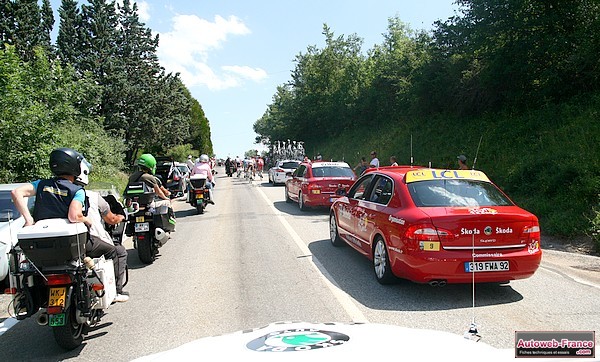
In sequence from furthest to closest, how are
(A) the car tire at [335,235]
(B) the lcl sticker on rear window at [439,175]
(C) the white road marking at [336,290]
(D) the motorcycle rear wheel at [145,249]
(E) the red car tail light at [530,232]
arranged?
(A) the car tire at [335,235] → (D) the motorcycle rear wheel at [145,249] → (B) the lcl sticker on rear window at [439,175] → (E) the red car tail light at [530,232] → (C) the white road marking at [336,290]

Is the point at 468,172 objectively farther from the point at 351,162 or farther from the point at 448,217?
the point at 351,162

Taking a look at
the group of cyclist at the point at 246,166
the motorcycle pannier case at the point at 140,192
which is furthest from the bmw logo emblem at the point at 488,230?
the group of cyclist at the point at 246,166

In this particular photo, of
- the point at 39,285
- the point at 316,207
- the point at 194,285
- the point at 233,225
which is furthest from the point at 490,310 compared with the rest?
the point at 316,207

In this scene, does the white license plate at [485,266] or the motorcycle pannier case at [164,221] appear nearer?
the white license plate at [485,266]

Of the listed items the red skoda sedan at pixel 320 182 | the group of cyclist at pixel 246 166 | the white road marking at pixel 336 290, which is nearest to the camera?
the white road marking at pixel 336 290

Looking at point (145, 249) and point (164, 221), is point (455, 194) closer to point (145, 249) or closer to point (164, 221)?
point (164, 221)

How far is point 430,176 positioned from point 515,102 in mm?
16056

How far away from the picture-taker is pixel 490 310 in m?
5.52

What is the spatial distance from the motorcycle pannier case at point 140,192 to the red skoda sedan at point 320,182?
694cm

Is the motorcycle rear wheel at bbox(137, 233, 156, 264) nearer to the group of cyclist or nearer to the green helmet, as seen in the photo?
the green helmet

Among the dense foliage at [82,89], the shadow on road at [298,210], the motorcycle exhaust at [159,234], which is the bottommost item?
the shadow on road at [298,210]

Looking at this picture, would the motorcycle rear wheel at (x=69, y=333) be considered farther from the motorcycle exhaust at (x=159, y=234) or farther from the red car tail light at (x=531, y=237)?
the red car tail light at (x=531, y=237)

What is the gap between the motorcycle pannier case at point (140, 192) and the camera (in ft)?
27.2

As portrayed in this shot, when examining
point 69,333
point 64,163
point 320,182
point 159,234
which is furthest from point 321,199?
point 69,333
